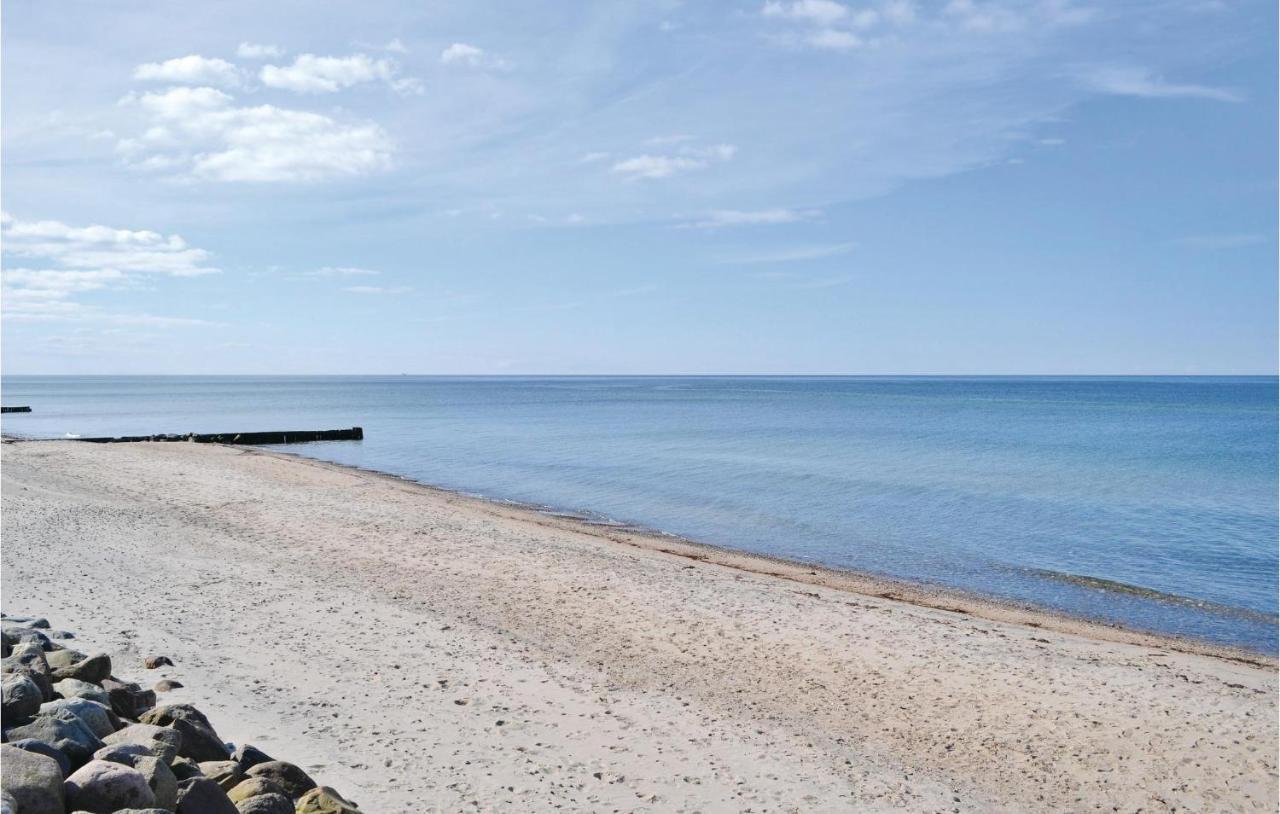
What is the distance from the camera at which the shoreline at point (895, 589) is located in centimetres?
1510

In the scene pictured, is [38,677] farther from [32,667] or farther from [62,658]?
[62,658]

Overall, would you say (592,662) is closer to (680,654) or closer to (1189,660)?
(680,654)

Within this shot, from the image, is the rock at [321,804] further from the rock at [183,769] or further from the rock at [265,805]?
the rock at [183,769]

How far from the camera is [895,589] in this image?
1831cm

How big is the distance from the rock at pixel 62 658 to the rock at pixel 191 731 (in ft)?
5.66

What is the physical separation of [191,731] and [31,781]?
5.90 feet

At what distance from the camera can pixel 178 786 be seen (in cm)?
586

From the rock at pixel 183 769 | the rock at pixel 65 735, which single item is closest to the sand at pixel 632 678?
the rock at pixel 183 769

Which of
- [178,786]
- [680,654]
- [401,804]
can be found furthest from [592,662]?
[178,786]

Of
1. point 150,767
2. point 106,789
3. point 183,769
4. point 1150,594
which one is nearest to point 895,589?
point 1150,594

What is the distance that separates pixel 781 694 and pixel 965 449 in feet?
144

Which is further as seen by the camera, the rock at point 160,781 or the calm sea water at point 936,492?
the calm sea water at point 936,492

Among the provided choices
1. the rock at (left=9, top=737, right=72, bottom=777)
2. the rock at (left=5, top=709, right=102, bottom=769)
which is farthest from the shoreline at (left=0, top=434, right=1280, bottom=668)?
the rock at (left=9, top=737, right=72, bottom=777)

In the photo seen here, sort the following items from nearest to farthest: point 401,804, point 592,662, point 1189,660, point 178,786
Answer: point 178,786 < point 401,804 < point 592,662 < point 1189,660
